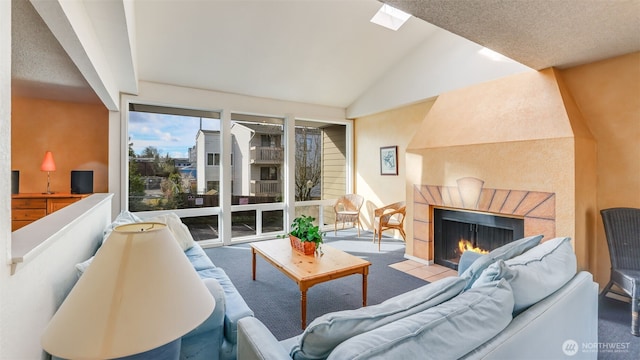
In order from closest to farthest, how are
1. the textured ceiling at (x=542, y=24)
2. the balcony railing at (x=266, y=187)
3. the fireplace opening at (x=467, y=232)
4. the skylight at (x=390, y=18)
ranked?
the textured ceiling at (x=542, y=24) → the fireplace opening at (x=467, y=232) → the skylight at (x=390, y=18) → the balcony railing at (x=266, y=187)

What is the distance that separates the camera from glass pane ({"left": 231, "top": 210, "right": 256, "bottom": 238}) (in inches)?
Answer: 208

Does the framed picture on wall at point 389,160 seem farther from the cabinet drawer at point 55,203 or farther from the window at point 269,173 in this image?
the cabinet drawer at point 55,203

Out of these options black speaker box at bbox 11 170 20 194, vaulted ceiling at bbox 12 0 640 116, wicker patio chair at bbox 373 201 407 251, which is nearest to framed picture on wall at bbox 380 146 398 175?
wicker patio chair at bbox 373 201 407 251

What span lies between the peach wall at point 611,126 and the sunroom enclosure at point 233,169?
4072 mm

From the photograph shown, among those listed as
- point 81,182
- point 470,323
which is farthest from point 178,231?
point 470,323

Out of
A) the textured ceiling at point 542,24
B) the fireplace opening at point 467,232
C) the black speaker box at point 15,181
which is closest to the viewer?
the textured ceiling at point 542,24

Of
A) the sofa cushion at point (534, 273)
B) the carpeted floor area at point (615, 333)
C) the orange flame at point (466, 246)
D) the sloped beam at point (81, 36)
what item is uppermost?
the sloped beam at point (81, 36)

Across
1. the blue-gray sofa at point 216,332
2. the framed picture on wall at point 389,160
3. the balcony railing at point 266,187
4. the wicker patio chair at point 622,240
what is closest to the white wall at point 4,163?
the blue-gray sofa at point 216,332

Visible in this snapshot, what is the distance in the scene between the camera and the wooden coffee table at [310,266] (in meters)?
2.48

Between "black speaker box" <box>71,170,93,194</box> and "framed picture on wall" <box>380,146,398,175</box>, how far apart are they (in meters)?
4.92

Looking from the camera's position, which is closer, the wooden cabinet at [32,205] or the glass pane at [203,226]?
the wooden cabinet at [32,205]

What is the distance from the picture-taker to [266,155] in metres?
5.66

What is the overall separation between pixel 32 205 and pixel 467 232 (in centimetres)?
602

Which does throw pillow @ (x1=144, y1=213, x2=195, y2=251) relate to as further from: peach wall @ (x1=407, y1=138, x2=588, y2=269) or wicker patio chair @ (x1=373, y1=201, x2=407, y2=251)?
peach wall @ (x1=407, y1=138, x2=588, y2=269)
